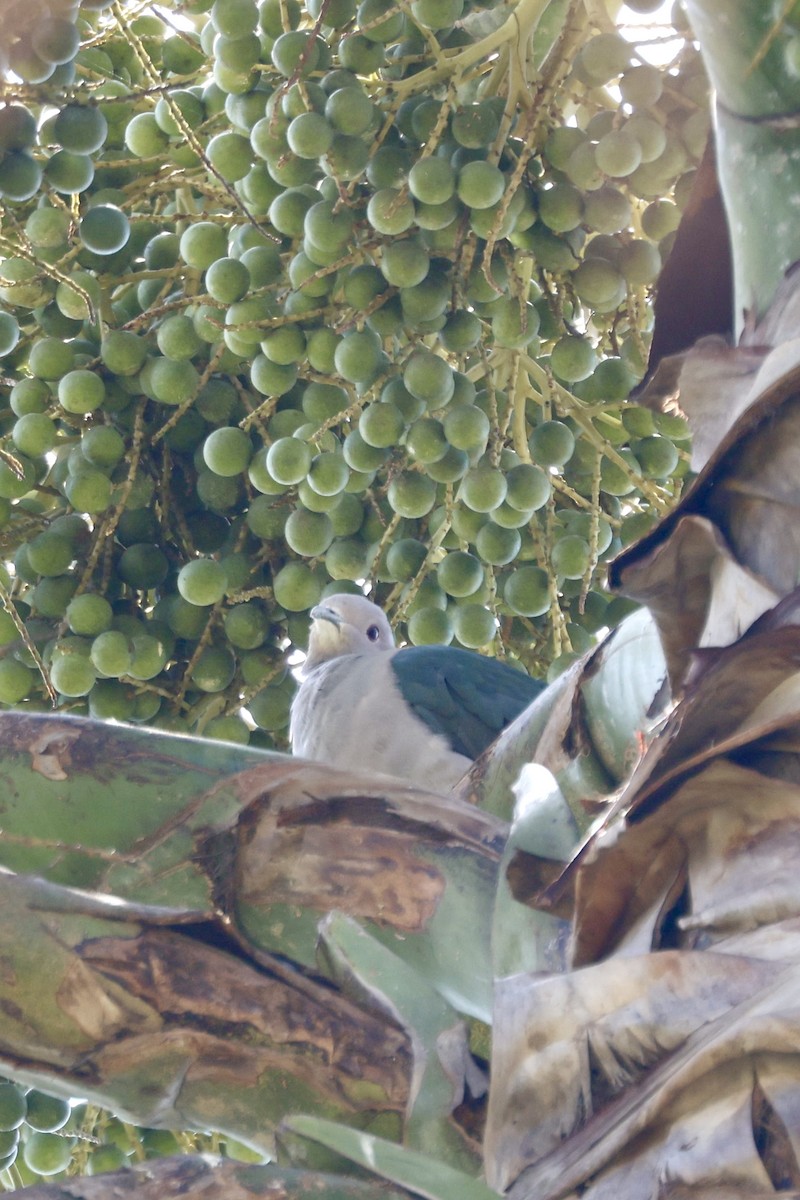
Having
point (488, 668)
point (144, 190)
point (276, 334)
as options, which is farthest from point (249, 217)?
point (488, 668)

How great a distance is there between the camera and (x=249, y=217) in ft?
5.23

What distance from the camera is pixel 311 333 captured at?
1.67 m

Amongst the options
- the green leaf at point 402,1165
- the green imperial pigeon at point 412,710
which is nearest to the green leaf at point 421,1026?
the green leaf at point 402,1165

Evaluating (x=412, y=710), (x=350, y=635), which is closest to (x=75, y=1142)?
(x=412, y=710)

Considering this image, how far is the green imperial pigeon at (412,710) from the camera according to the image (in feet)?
8.07

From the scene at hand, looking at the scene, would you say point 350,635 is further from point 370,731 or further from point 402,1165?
point 402,1165

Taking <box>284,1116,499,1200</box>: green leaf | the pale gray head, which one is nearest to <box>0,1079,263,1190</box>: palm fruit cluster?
<box>284,1116,499,1200</box>: green leaf

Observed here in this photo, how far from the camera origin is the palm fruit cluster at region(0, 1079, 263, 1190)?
148 centimetres

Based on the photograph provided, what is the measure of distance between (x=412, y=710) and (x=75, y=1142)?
44.9 inches

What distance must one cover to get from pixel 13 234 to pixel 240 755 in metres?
0.97

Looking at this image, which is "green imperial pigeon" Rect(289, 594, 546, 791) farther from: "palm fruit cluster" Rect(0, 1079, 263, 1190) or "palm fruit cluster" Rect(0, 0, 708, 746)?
"palm fruit cluster" Rect(0, 1079, 263, 1190)

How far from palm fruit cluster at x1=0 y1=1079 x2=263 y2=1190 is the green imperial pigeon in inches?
33.0

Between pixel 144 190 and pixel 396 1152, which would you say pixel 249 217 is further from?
pixel 396 1152

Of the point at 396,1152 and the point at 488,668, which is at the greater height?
the point at 396,1152
